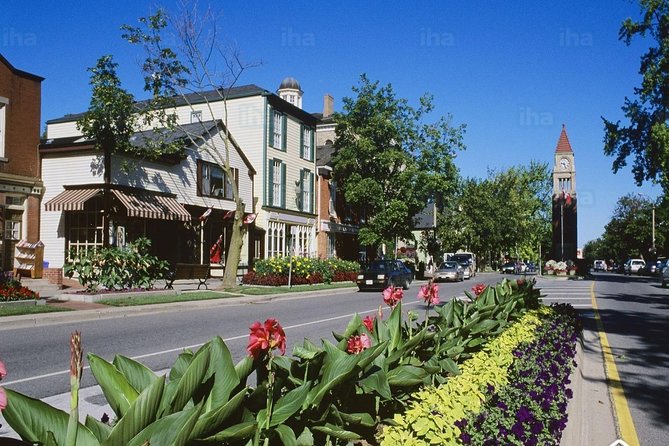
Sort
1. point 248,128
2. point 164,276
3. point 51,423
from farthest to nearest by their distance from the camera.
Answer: point 248,128
point 164,276
point 51,423

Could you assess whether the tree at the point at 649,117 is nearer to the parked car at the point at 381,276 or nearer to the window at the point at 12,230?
the parked car at the point at 381,276

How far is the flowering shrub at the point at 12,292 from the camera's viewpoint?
13.5 m

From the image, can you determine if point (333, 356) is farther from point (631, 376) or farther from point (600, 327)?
point (600, 327)

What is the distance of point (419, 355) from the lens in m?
4.58

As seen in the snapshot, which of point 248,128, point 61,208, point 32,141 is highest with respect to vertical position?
point 248,128

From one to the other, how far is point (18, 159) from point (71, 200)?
104 inches

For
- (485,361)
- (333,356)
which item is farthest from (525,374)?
(333,356)

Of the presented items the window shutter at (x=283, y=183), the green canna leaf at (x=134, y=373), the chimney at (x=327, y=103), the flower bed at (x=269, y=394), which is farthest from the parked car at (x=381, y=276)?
the chimney at (x=327, y=103)

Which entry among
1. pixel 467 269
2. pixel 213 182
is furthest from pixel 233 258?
pixel 467 269

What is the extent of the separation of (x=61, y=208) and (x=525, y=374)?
1965 cm

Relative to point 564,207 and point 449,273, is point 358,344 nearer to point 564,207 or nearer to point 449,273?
point 449,273

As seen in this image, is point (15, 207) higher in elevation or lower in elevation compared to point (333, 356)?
higher

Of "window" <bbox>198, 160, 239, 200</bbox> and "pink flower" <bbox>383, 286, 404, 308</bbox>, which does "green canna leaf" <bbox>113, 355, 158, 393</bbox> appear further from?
"window" <bbox>198, 160, 239, 200</bbox>

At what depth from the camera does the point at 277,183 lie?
1243 inches
